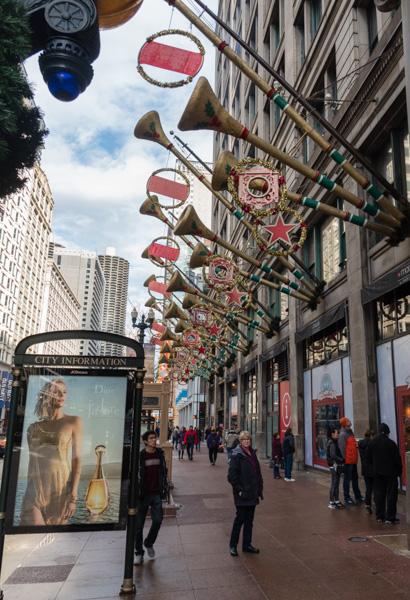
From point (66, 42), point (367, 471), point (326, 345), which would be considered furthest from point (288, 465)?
point (66, 42)

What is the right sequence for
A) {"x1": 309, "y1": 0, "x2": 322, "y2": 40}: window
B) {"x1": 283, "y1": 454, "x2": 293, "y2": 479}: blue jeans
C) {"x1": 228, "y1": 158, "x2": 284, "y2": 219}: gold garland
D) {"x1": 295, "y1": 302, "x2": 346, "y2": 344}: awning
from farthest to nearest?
{"x1": 309, "y1": 0, "x2": 322, "y2": 40}: window < {"x1": 283, "y1": 454, "x2": 293, "y2": 479}: blue jeans < {"x1": 295, "y1": 302, "x2": 346, "y2": 344}: awning < {"x1": 228, "y1": 158, "x2": 284, "y2": 219}: gold garland

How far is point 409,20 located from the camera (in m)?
7.46

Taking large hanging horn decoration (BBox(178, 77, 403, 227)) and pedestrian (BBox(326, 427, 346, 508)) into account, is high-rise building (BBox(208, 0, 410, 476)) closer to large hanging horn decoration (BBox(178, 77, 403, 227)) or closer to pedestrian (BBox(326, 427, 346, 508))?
large hanging horn decoration (BBox(178, 77, 403, 227))

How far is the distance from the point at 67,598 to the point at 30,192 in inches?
3898

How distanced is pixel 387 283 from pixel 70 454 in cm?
928

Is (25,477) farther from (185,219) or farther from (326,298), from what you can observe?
(326,298)

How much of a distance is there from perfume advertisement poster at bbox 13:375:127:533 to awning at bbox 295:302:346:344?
Result: 1080 cm

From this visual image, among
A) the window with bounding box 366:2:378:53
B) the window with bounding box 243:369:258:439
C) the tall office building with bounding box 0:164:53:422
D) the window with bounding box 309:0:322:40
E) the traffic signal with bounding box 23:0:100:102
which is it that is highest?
the tall office building with bounding box 0:164:53:422

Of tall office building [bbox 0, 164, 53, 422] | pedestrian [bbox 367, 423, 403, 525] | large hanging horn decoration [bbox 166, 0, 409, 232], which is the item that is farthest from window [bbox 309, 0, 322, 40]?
tall office building [bbox 0, 164, 53, 422]

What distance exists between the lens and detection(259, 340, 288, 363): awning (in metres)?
21.7

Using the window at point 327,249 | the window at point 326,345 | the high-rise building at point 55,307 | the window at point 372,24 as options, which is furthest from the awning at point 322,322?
the high-rise building at point 55,307

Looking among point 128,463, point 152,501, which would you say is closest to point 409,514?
point 152,501

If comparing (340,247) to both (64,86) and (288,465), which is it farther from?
(64,86)

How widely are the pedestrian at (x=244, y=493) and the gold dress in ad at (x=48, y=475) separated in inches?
102
